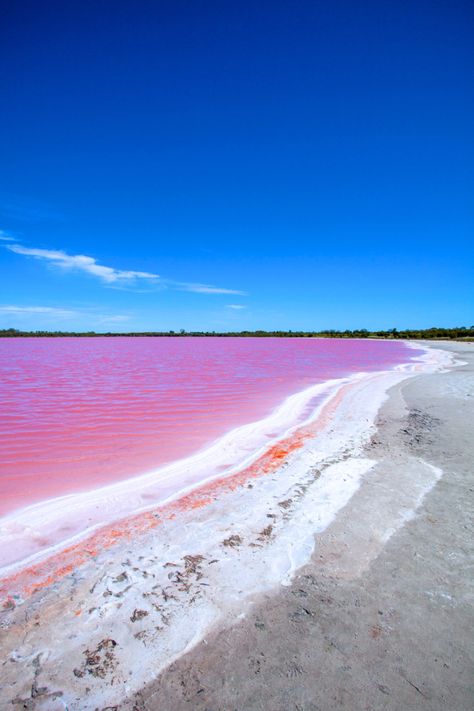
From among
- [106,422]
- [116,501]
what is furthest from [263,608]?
[106,422]

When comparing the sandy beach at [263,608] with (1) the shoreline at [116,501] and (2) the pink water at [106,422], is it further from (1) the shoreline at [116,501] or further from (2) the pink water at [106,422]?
(2) the pink water at [106,422]

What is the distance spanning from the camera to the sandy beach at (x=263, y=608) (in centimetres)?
207

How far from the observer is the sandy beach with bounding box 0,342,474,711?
81.4 inches

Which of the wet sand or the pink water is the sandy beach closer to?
the wet sand

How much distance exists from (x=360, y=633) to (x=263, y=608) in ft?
2.29

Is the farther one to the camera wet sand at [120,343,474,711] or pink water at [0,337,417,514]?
pink water at [0,337,417,514]

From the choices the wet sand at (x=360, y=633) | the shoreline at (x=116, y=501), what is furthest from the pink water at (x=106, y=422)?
the wet sand at (x=360, y=633)

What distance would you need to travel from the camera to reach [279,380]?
16.4m

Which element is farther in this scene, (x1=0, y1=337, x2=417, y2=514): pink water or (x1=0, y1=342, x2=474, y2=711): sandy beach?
(x1=0, y1=337, x2=417, y2=514): pink water

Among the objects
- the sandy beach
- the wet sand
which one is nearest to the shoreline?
the sandy beach

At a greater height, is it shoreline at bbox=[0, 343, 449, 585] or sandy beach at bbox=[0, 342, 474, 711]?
sandy beach at bbox=[0, 342, 474, 711]

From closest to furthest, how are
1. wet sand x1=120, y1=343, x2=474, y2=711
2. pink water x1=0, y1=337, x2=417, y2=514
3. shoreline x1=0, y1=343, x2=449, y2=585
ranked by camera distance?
wet sand x1=120, y1=343, x2=474, y2=711, shoreline x1=0, y1=343, x2=449, y2=585, pink water x1=0, y1=337, x2=417, y2=514

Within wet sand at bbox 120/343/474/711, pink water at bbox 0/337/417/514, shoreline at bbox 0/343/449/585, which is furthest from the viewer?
pink water at bbox 0/337/417/514

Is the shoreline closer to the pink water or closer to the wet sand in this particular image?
the pink water
